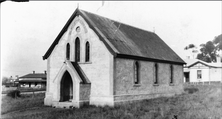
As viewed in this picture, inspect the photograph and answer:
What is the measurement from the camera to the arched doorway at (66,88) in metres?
19.8

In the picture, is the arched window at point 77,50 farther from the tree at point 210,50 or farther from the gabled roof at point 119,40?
the tree at point 210,50

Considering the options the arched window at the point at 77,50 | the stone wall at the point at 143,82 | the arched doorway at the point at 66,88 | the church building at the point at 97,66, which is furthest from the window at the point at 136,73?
the arched doorway at the point at 66,88

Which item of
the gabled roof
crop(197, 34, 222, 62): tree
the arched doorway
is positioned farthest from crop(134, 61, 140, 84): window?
crop(197, 34, 222, 62): tree

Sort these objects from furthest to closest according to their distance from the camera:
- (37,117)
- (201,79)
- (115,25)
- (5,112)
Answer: (201,79) < (115,25) < (5,112) < (37,117)

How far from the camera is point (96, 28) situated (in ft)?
62.8

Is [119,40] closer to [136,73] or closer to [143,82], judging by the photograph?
[136,73]

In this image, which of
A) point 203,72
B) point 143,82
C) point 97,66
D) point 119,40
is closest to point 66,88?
point 97,66

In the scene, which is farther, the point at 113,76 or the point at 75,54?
the point at 75,54

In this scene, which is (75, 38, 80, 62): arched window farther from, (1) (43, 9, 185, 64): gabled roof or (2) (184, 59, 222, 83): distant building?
(2) (184, 59, 222, 83): distant building

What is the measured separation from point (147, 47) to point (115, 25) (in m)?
3.93

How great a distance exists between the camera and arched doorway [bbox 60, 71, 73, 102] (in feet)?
65.1

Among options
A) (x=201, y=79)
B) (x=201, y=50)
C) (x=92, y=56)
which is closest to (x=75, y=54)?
(x=92, y=56)

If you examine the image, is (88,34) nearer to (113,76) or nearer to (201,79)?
(113,76)

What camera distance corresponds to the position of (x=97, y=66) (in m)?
18.8
